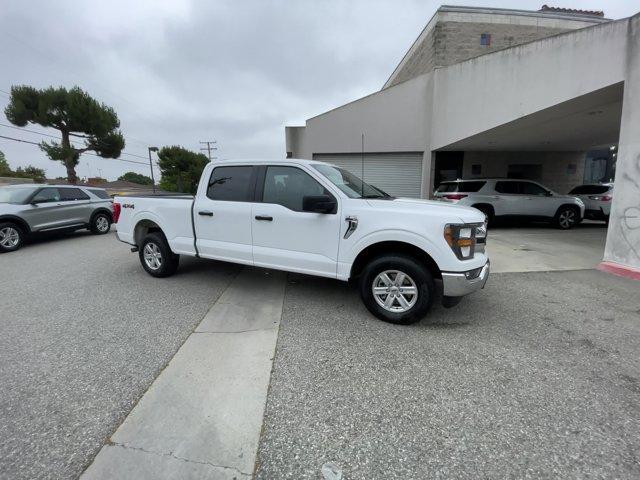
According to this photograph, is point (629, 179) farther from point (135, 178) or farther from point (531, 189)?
point (135, 178)

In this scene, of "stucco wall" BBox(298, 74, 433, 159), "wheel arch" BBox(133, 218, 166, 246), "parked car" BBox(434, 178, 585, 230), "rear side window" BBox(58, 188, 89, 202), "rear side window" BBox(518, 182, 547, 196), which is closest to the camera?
"wheel arch" BBox(133, 218, 166, 246)

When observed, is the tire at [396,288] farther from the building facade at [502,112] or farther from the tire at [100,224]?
the tire at [100,224]

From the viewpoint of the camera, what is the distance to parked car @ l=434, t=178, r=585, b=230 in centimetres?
1047

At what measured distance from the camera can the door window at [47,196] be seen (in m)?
8.76

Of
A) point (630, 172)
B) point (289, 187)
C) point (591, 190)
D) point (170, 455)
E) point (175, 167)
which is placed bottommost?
point (170, 455)

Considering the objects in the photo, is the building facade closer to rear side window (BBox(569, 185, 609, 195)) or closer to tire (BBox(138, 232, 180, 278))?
rear side window (BBox(569, 185, 609, 195))

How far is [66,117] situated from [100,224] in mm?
21093

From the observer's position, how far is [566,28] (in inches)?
609

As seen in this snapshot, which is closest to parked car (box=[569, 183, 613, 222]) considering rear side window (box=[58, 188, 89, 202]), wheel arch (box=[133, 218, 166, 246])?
wheel arch (box=[133, 218, 166, 246])

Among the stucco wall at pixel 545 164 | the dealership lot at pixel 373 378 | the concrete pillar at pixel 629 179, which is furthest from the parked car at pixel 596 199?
the dealership lot at pixel 373 378

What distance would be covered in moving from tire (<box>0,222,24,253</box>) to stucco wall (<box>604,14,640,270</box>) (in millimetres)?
13156

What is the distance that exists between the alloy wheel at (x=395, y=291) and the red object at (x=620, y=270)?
4596 mm

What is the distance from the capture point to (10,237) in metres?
8.07

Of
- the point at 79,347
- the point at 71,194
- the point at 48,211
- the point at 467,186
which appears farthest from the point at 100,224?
the point at 467,186
